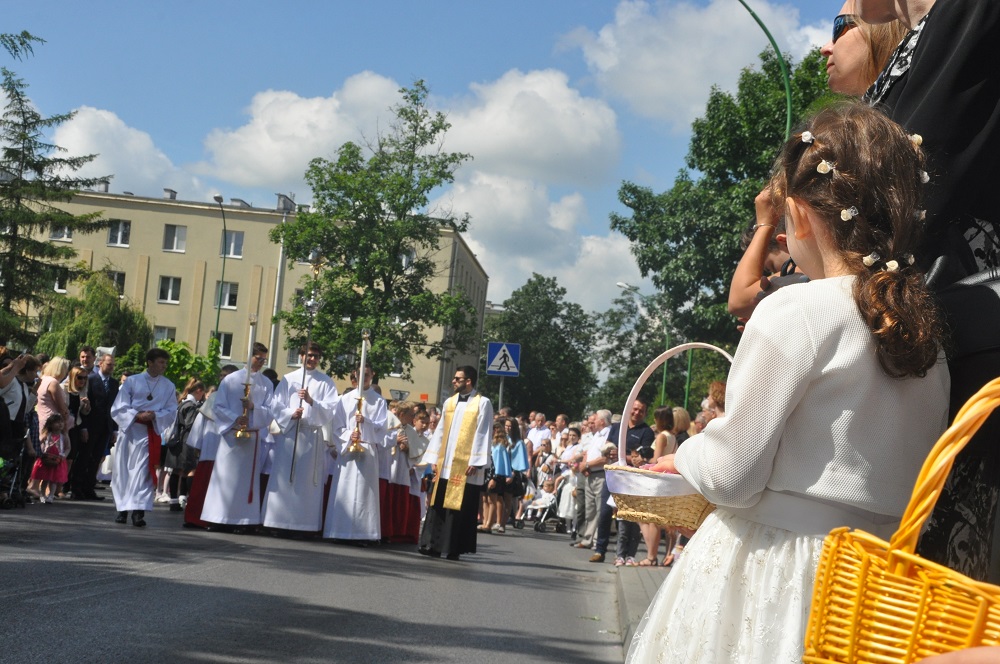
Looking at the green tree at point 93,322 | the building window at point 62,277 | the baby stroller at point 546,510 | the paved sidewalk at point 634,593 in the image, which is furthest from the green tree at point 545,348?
the paved sidewalk at point 634,593

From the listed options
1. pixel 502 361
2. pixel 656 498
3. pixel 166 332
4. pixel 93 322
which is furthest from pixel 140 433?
pixel 166 332

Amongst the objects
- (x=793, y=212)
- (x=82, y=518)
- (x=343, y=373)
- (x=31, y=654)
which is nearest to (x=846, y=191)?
(x=793, y=212)

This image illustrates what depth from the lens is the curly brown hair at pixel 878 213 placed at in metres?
2.22

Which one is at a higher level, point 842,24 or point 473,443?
point 842,24

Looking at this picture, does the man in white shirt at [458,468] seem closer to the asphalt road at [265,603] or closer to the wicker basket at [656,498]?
the asphalt road at [265,603]

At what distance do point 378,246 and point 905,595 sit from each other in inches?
2106

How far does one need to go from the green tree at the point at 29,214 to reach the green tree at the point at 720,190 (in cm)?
2260

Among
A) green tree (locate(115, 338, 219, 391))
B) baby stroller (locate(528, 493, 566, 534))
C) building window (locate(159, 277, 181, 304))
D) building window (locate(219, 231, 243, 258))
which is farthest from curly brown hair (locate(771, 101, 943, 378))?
building window (locate(159, 277, 181, 304))

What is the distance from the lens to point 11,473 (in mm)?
14945

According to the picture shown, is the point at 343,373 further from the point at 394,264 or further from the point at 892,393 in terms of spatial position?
the point at 892,393

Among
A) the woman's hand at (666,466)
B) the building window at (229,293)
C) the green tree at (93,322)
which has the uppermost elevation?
the building window at (229,293)

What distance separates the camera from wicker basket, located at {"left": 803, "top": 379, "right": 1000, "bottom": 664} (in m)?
1.53

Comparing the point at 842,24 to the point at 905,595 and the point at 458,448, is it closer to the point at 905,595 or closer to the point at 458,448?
the point at 905,595

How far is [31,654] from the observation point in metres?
5.95
